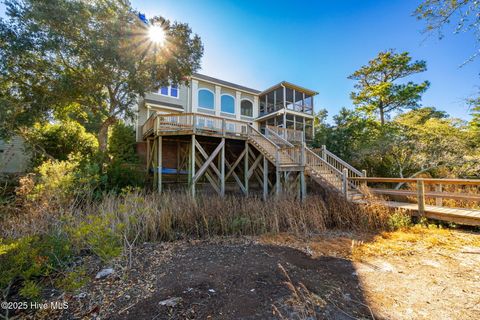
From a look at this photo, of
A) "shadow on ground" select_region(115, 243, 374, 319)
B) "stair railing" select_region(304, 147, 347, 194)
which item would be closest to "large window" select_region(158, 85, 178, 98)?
"stair railing" select_region(304, 147, 347, 194)

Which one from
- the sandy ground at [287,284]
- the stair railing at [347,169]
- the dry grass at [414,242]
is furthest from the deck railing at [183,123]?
the dry grass at [414,242]

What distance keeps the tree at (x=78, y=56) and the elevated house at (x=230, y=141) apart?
2372 mm

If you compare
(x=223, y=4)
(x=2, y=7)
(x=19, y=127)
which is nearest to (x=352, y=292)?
(x=223, y=4)

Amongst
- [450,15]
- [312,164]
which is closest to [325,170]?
[312,164]

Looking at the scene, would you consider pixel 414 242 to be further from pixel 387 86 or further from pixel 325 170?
pixel 387 86

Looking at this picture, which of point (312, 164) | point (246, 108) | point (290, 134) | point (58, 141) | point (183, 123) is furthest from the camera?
point (246, 108)

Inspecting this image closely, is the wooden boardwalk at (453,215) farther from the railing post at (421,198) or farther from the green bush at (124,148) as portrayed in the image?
the green bush at (124,148)

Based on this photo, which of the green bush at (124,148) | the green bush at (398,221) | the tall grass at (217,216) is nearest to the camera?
the tall grass at (217,216)

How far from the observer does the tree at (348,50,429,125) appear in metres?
18.0

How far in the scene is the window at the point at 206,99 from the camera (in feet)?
51.8

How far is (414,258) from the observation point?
3.55m

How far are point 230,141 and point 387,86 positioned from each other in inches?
603

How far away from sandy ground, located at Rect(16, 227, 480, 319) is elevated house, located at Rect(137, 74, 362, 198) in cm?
397

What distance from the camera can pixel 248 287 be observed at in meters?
2.45
